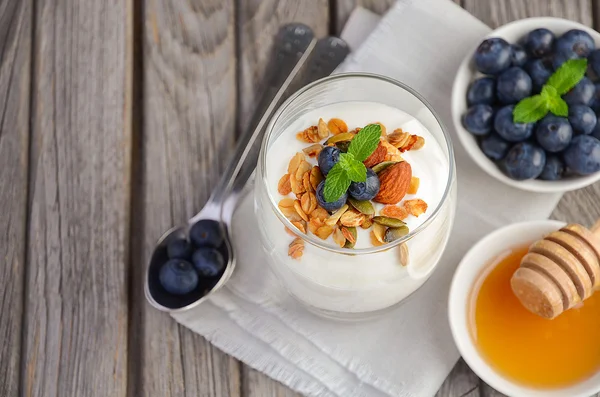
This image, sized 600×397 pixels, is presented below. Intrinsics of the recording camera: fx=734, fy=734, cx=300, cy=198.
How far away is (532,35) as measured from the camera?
4.54 feet

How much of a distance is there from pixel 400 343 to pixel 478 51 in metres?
0.55

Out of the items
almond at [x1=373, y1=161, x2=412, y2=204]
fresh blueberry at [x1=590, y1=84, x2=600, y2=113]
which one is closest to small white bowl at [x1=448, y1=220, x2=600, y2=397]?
fresh blueberry at [x1=590, y1=84, x2=600, y2=113]

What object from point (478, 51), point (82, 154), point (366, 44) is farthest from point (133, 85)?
point (478, 51)

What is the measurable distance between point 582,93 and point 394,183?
0.53 m

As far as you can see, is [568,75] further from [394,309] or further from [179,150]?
[179,150]

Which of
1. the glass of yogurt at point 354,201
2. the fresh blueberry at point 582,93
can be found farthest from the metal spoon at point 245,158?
the fresh blueberry at point 582,93

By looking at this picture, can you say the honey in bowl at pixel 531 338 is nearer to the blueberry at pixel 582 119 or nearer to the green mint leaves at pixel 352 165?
the blueberry at pixel 582 119

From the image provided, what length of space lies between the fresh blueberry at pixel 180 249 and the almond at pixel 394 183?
47cm

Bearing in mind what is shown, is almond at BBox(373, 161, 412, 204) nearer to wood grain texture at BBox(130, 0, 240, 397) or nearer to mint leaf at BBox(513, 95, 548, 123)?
mint leaf at BBox(513, 95, 548, 123)

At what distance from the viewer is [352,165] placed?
0.99 meters

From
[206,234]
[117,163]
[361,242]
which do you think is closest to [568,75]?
[361,242]

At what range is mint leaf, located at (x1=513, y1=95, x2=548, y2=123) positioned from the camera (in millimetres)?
1317

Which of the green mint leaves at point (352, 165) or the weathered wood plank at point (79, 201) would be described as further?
the weathered wood plank at point (79, 201)

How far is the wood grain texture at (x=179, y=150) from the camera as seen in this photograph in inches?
53.7
